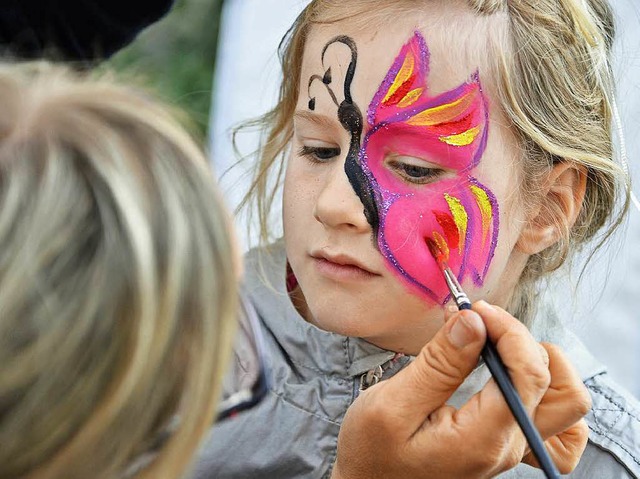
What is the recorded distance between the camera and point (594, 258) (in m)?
1.40

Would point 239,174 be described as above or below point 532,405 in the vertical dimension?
above

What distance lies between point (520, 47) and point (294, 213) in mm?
362

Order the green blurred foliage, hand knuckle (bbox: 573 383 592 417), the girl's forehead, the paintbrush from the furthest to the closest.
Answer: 1. the green blurred foliage
2. the girl's forehead
3. hand knuckle (bbox: 573 383 592 417)
4. the paintbrush

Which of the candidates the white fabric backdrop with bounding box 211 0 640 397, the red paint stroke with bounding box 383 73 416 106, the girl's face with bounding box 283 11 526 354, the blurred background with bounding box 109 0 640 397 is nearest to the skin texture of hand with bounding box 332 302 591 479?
the girl's face with bounding box 283 11 526 354

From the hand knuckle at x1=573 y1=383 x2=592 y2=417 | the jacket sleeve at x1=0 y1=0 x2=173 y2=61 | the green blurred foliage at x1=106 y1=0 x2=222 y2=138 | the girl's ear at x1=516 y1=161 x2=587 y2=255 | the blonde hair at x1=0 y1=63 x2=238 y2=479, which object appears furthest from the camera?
the green blurred foliage at x1=106 y1=0 x2=222 y2=138

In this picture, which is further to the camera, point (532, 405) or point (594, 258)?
point (594, 258)

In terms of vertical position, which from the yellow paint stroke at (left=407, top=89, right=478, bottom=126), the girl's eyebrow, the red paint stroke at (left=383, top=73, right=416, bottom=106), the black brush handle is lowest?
the black brush handle

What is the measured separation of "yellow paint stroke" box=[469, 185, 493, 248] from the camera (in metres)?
1.14

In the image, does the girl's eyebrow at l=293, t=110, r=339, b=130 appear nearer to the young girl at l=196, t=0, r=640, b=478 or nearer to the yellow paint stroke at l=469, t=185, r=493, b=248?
the young girl at l=196, t=0, r=640, b=478

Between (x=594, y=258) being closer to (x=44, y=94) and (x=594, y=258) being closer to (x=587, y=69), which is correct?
(x=587, y=69)

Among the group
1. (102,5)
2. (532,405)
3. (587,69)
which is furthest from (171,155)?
(102,5)

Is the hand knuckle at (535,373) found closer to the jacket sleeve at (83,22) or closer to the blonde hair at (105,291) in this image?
the blonde hair at (105,291)

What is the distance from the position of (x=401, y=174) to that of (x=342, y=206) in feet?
0.28

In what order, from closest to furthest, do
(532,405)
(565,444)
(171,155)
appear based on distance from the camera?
(171,155), (532,405), (565,444)
